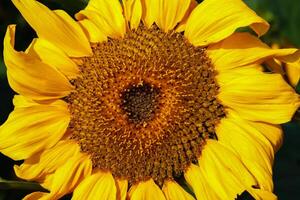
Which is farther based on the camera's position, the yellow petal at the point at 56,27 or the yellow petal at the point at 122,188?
the yellow petal at the point at 122,188

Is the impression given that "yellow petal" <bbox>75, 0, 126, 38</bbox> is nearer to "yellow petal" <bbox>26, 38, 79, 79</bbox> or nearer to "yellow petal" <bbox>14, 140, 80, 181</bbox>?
"yellow petal" <bbox>26, 38, 79, 79</bbox>

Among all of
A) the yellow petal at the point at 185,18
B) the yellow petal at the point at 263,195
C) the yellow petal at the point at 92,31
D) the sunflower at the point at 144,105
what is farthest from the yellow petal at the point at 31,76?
the yellow petal at the point at 263,195

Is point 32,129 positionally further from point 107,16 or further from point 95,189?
point 107,16

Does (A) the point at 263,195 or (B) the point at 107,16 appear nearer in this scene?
(A) the point at 263,195

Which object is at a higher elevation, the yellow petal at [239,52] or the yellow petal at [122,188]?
the yellow petal at [239,52]

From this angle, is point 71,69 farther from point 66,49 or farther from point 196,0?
point 196,0

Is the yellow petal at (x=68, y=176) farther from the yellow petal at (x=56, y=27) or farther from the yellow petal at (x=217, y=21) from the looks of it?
the yellow petal at (x=217, y=21)

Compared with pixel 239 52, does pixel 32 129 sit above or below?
below

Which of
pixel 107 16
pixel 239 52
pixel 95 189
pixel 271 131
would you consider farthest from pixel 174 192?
pixel 107 16

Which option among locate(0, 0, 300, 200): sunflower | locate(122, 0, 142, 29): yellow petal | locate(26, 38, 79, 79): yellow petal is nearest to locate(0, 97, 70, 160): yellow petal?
locate(0, 0, 300, 200): sunflower
